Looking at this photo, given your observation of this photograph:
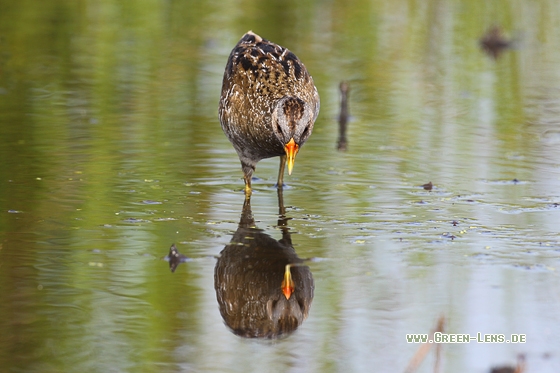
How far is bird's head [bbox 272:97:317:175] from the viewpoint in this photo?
7.84 metres

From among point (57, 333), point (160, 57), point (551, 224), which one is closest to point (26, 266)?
point (57, 333)

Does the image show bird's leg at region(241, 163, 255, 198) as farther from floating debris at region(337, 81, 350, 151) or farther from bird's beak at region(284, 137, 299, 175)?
floating debris at region(337, 81, 350, 151)

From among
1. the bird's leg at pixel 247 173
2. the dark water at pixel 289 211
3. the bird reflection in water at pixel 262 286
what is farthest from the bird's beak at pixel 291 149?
the bird's leg at pixel 247 173

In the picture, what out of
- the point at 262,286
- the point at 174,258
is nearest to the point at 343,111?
the point at 174,258

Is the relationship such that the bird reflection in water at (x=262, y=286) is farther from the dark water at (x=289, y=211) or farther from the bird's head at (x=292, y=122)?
the bird's head at (x=292, y=122)

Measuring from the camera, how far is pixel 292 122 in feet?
25.7

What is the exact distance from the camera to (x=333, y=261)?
267 inches

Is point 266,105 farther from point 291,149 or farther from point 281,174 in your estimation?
point 281,174

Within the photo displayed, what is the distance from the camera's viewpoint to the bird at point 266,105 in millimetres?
7910

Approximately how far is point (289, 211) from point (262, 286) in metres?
1.85

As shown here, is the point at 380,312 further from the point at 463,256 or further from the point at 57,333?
the point at 57,333

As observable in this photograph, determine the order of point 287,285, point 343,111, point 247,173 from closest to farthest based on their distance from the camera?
point 287,285 → point 247,173 → point 343,111

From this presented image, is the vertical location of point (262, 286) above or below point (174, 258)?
below

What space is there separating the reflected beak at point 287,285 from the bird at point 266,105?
4.72 ft
